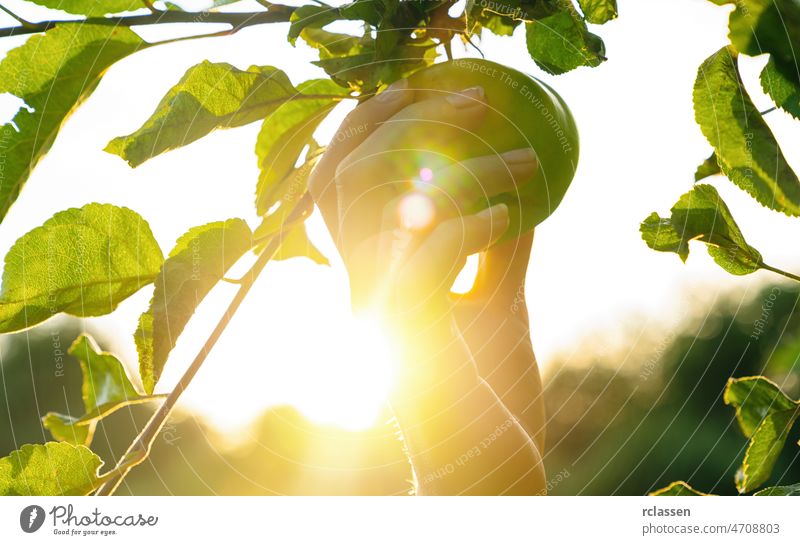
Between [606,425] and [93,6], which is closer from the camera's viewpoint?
[93,6]

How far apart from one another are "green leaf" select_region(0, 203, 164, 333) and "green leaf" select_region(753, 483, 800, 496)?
0.32m

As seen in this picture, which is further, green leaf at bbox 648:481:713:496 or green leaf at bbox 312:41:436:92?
green leaf at bbox 648:481:713:496

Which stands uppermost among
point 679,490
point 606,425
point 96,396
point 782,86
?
point 782,86

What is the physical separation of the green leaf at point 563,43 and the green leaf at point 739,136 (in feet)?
0.17

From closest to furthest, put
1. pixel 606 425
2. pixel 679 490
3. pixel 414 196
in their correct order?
pixel 414 196
pixel 679 490
pixel 606 425

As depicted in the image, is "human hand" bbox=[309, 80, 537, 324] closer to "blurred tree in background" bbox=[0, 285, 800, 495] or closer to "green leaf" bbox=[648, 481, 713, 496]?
"green leaf" bbox=[648, 481, 713, 496]

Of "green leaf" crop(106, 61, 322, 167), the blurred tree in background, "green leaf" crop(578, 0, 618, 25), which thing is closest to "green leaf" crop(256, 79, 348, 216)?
"green leaf" crop(106, 61, 322, 167)

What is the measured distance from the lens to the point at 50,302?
370 millimetres

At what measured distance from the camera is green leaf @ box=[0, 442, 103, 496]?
38cm

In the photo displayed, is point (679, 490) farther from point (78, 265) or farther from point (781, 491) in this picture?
point (78, 265)

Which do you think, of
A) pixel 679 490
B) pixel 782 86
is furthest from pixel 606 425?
pixel 782 86

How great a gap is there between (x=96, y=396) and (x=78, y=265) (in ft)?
0.38

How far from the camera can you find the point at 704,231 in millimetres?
403

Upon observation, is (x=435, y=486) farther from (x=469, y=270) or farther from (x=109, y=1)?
(x=109, y=1)
